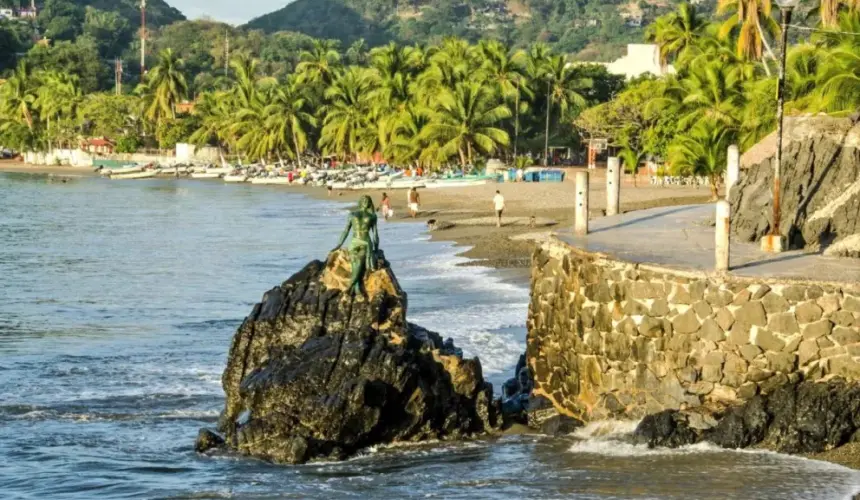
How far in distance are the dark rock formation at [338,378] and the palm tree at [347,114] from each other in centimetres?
7824

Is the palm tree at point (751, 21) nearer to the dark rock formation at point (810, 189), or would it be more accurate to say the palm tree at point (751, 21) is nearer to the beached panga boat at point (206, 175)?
the dark rock formation at point (810, 189)

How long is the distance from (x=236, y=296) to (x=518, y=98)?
54684 mm

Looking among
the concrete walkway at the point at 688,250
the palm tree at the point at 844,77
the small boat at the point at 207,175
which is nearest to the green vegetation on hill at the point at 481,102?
the palm tree at the point at 844,77

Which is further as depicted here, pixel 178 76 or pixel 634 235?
pixel 178 76

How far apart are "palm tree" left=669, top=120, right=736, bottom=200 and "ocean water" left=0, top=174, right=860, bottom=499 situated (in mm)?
8701

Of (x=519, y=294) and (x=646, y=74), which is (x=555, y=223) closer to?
(x=519, y=294)

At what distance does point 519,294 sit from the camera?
2781 centimetres

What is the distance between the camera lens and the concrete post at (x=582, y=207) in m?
18.5

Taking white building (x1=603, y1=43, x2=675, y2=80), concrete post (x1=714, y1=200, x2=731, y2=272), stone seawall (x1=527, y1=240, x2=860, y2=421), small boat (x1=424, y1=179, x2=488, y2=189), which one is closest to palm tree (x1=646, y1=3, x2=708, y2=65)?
small boat (x1=424, y1=179, x2=488, y2=189)

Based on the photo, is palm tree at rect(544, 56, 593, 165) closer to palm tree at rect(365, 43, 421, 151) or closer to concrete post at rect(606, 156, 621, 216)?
palm tree at rect(365, 43, 421, 151)

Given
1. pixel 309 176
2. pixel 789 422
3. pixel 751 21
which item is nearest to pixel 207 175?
pixel 309 176

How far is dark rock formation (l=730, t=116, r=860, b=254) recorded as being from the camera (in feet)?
60.1

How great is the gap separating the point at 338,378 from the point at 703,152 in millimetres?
30803

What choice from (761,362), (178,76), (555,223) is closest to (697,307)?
(761,362)
